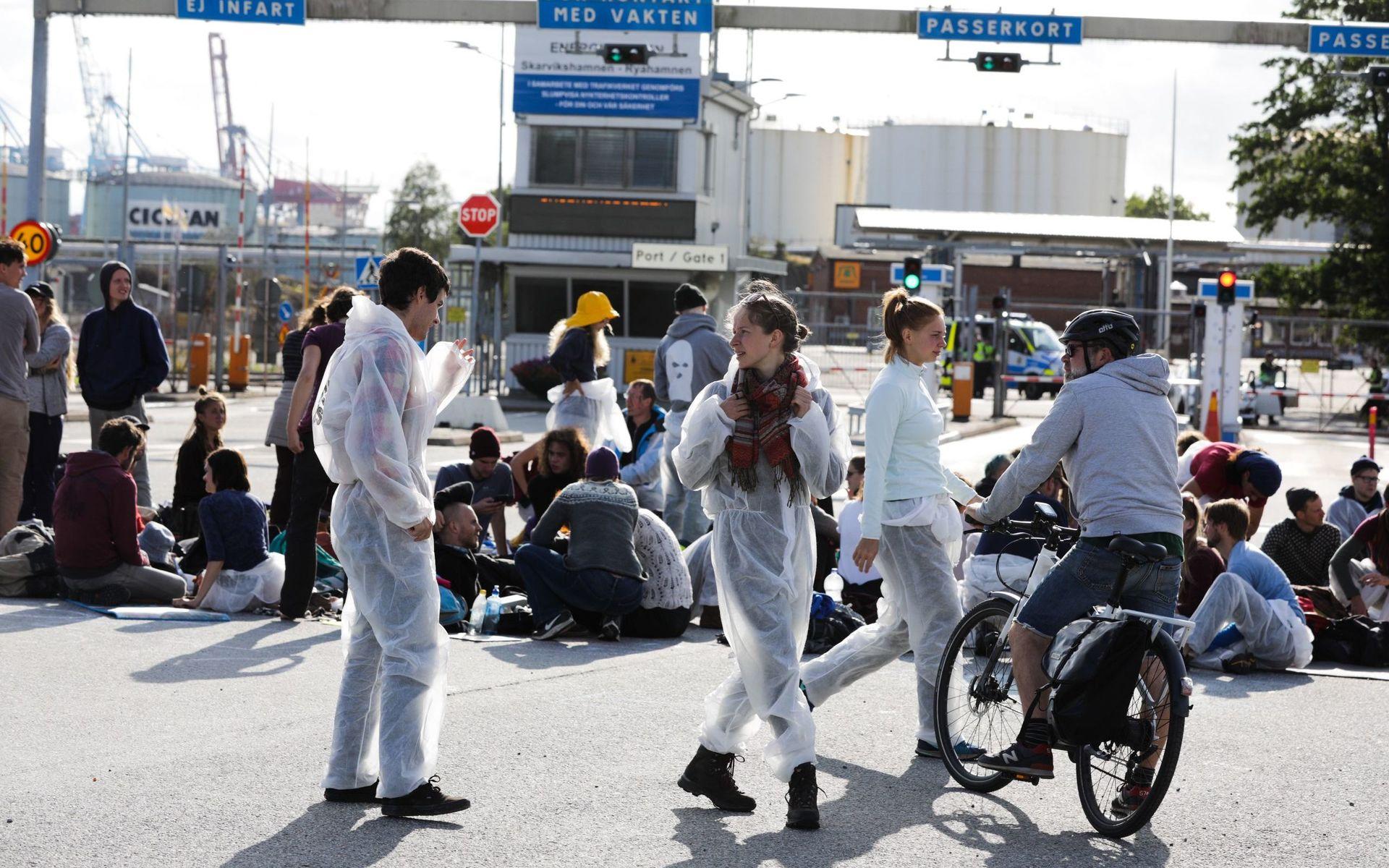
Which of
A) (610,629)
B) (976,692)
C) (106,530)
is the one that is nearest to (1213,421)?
(610,629)

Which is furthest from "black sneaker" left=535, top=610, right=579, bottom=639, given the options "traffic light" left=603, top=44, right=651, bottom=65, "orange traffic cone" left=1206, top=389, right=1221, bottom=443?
"orange traffic cone" left=1206, top=389, right=1221, bottom=443

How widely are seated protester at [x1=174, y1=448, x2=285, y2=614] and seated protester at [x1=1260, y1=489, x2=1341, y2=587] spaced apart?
6092 mm

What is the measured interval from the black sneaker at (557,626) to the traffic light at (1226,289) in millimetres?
16978

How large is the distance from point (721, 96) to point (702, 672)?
3713cm

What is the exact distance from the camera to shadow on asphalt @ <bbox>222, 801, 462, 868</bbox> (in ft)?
16.3

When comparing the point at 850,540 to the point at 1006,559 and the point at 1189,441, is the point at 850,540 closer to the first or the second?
the point at 1006,559

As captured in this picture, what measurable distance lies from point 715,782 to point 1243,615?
4120 millimetres

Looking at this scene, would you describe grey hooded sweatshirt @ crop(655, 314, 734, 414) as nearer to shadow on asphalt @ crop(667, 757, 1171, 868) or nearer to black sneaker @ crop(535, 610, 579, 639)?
black sneaker @ crop(535, 610, 579, 639)

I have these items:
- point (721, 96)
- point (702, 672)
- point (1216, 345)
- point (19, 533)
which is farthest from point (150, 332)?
point (721, 96)

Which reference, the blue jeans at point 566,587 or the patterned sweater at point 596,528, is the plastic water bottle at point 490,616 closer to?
the blue jeans at point 566,587

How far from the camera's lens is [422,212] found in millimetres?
71562

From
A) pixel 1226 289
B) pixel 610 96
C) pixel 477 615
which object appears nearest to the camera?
pixel 477 615

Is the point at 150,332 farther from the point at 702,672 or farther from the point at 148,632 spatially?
the point at 702,672

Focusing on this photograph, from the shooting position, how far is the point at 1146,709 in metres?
5.59
